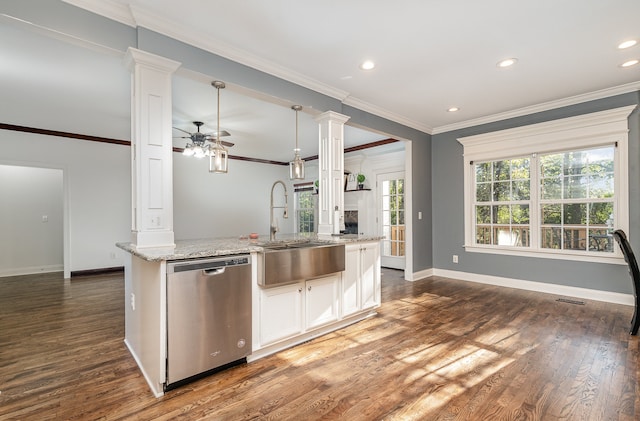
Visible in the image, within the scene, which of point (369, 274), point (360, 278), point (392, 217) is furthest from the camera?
point (392, 217)

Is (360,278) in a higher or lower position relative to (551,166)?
lower

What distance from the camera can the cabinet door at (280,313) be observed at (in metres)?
2.36

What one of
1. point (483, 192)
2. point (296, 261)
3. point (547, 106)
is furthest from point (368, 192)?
point (296, 261)

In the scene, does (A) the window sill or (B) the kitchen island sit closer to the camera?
(B) the kitchen island

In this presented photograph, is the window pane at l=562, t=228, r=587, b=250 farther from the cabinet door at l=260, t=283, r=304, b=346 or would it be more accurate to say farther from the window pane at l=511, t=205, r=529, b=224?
the cabinet door at l=260, t=283, r=304, b=346

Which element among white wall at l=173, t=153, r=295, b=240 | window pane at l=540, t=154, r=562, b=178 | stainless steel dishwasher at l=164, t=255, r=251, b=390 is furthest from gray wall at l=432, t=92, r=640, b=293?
stainless steel dishwasher at l=164, t=255, r=251, b=390

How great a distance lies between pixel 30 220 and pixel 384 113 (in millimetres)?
7214

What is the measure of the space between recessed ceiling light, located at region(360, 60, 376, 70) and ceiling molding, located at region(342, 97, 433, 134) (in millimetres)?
743

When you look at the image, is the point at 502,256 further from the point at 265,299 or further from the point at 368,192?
the point at 265,299

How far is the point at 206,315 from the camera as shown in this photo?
202cm

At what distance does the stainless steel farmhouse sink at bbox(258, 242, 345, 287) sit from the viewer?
229 centimetres


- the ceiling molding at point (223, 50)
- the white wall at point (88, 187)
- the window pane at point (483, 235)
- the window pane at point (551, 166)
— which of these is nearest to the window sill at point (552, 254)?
the window pane at point (483, 235)

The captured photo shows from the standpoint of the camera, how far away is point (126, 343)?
2617 mm

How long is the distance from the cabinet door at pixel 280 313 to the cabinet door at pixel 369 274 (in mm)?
923
